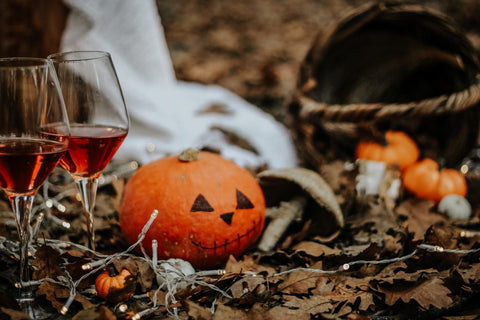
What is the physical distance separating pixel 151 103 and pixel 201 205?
1725mm

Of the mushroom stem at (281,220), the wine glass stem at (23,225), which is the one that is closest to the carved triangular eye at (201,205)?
the mushroom stem at (281,220)

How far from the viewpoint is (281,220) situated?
193 centimetres

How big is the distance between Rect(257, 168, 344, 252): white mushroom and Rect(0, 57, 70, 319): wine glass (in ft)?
3.07

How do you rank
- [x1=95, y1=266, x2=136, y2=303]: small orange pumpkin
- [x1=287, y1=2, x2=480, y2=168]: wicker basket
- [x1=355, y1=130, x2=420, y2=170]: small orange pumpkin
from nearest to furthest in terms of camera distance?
[x1=95, y1=266, x2=136, y2=303]: small orange pumpkin → [x1=287, y1=2, x2=480, y2=168]: wicker basket → [x1=355, y1=130, x2=420, y2=170]: small orange pumpkin

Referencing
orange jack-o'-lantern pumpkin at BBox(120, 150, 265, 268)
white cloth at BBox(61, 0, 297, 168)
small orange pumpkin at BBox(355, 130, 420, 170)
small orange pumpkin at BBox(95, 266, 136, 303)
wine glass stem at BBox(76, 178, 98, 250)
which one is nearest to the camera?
small orange pumpkin at BBox(95, 266, 136, 303)

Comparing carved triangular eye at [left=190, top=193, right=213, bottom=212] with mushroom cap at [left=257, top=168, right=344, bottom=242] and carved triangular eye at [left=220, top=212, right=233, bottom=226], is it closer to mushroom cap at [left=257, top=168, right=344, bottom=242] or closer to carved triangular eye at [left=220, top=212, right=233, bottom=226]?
carved triangular eye at [left=220, top=212, right=233, bottom=226]

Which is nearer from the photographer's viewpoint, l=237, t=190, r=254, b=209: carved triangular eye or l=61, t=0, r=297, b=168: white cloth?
l=237, t=190, r=254, b=209: carved triangular eye

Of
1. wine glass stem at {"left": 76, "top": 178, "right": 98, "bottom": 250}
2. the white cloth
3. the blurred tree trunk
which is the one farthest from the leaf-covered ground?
the blurred tree trunk

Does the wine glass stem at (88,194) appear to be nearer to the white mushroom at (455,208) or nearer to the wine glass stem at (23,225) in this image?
the wine glass stem at (23,225)

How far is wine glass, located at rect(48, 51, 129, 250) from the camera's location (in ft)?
4.75

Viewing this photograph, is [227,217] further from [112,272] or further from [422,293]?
[422,293]

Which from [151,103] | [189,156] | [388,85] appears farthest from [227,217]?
[388,85]

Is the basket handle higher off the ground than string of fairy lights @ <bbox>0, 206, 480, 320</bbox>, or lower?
higher

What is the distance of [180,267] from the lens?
1618mm
